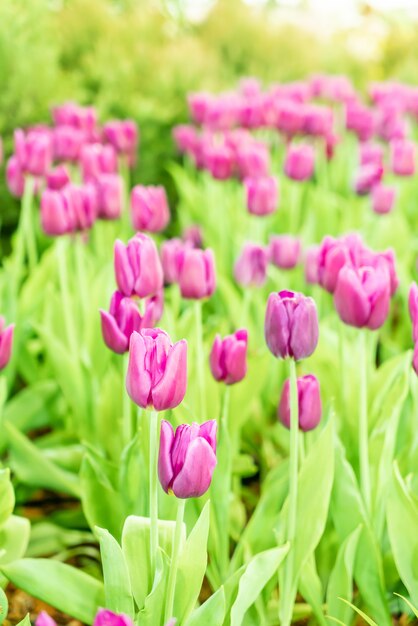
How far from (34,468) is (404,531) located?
92 cm

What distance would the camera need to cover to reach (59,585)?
148 centimetres

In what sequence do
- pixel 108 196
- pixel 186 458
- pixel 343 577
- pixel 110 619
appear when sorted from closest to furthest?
pixel 110 619 → pixel 186 458 → pixel 343 577 → pixel 108 196

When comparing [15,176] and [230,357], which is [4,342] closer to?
[230,357]

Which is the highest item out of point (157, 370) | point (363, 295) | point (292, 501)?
point (363, 295)

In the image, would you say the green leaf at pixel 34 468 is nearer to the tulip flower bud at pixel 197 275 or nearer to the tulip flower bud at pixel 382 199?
the tulip flower bud at pixel 197 275

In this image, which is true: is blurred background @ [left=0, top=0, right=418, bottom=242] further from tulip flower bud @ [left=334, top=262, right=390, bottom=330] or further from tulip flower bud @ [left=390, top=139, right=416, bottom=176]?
tulip flower bud @ [left=334, top=262, right=390, bottom=330]

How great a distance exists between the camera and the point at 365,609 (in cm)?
174

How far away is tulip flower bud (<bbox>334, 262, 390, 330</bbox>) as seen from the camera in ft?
4.73

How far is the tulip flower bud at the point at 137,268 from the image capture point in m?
1.54

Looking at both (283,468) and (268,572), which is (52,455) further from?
(268,572)

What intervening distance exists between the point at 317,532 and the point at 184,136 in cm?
248

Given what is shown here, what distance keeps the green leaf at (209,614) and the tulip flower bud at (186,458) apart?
21 cm

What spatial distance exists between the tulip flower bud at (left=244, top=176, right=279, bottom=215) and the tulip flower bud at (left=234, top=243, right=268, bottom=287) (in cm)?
38

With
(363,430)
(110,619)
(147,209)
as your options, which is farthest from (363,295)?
(147,209)
